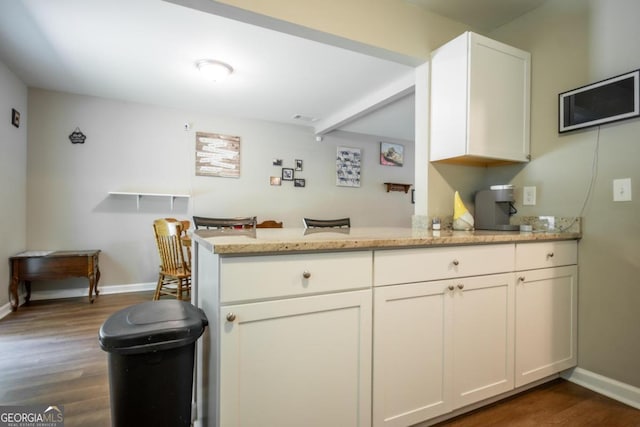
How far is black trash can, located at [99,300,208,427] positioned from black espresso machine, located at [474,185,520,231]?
188 centimetres

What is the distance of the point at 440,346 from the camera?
139 cm

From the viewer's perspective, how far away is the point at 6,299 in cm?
310

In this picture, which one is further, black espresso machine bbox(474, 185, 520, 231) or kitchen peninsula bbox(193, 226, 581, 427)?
black espresso machine bbox(474, 185, 520, 231)

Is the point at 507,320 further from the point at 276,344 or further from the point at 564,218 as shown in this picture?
the point at 276,344

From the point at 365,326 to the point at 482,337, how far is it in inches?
26.8

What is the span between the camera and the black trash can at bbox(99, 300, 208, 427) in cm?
97

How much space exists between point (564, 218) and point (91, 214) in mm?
4665

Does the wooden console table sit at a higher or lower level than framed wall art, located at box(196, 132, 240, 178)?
lower

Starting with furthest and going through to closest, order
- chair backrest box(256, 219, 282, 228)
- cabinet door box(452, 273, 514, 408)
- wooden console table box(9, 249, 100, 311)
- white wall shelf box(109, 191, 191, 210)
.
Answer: chair backrest box(256, 219, 282, 228) < white wall shelf box(109, 191, 191, 210) < wooden console table box(9, 249, 100, 311) < cabinet door box(452, 273, 514, 408)

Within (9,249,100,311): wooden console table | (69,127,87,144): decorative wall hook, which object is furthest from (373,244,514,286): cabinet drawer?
(69,127,87,144): decorative wall hook

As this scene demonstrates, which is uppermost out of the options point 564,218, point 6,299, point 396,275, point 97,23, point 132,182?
point 97,23

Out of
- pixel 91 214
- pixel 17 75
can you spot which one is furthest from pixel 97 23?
pixel 91 214

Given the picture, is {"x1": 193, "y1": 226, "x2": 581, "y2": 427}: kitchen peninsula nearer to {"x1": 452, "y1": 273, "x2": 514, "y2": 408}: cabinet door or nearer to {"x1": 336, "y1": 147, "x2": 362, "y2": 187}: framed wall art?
{"x1": 452, "y1": 273, "x2": 514, "y2": 408}: cabinet door

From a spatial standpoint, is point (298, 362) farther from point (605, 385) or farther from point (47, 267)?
point (47, 267)
